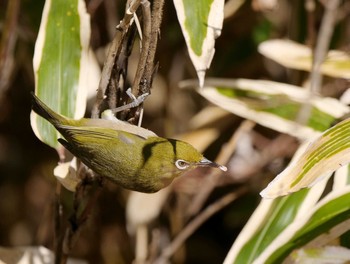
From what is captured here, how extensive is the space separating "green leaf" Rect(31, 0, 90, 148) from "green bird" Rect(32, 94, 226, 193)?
3.5 inches

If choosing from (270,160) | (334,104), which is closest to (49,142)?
(334,104)

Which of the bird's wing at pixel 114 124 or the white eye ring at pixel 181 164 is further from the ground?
the bird's wing at pixel 114 124

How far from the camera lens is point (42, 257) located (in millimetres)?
1525

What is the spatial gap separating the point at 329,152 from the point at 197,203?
839mm

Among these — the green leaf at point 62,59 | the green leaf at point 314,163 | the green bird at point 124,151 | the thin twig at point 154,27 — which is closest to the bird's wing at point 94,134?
the green bird at point 124,151

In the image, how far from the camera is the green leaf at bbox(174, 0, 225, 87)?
4.10 feet

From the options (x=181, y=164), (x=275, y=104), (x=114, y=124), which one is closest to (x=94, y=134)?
(x=114, y=124)

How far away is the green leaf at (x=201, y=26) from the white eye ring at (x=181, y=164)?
18 cm

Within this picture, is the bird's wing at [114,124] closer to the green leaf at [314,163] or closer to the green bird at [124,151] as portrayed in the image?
the green bird at [124,151]

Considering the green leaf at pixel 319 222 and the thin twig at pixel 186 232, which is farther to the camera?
the thin twig at pixel 186 232

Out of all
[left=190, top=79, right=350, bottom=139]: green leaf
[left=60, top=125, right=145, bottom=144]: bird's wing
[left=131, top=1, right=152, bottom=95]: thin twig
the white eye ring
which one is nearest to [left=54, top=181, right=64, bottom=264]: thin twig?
[left=60, top=125, right=145, bottom=144]: bird's wing

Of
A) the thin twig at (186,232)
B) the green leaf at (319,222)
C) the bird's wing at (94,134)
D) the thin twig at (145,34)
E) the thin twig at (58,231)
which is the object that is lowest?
the thin twig at (186,232)

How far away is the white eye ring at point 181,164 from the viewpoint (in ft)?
4.41

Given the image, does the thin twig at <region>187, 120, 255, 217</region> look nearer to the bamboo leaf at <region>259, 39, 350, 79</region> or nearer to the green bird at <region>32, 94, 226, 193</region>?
the bamboo leaf at <region>259, 39, 350, 79</region>
